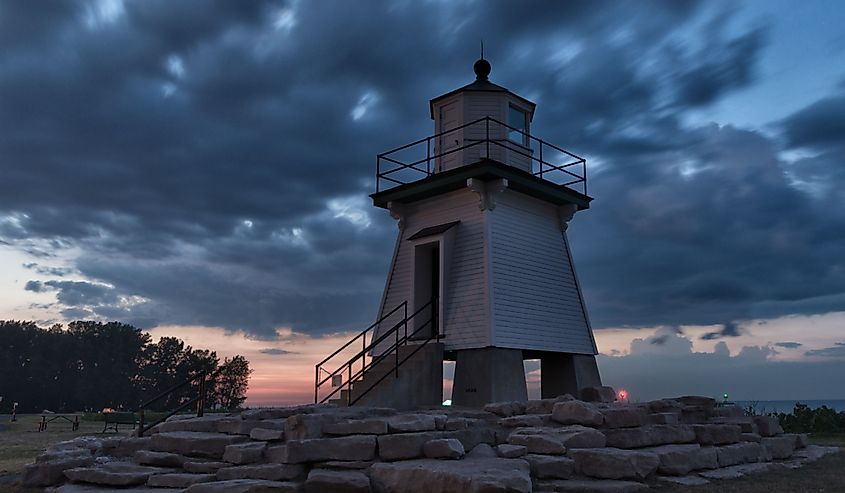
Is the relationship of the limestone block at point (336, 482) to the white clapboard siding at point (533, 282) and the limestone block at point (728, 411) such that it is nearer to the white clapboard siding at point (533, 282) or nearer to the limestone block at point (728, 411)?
the white clapboard siding at point (533, 282)

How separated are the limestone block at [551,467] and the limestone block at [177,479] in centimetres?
472

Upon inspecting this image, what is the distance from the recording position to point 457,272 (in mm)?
18516

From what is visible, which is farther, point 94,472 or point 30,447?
point 30,447

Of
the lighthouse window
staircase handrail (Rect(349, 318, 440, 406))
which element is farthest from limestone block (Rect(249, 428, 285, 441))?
the lighthouse window

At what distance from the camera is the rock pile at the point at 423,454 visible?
898 centimetres

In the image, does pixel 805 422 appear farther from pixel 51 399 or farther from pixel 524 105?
pixel 51 399

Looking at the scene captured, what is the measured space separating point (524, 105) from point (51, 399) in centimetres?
5894

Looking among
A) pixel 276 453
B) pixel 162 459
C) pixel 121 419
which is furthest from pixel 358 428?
pixel 121 419

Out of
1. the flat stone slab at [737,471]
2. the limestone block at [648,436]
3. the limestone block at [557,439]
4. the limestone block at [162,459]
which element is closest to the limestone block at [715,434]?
the limestone block at [648,436]

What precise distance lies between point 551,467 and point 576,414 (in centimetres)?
214

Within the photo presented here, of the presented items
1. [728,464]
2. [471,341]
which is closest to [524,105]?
[471,341]

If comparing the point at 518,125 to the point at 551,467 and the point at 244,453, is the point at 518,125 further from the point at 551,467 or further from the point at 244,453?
the point at 244,453

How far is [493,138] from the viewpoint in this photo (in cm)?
1980

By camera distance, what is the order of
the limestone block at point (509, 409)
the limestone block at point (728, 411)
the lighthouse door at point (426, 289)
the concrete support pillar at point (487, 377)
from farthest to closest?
the lighthouse door at point (426, 289), the concrete support pillar at point (487, 377), the limestone block at point (728, 411), the limestone block at point (509, 409)
